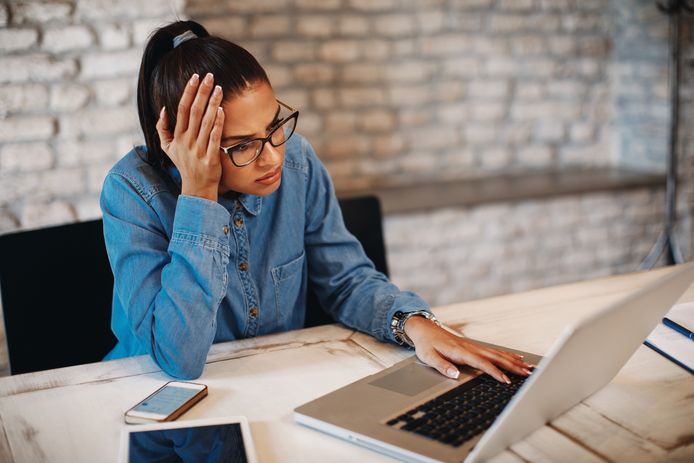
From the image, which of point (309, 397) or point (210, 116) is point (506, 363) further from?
point (210, 116)

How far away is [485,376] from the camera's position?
1064mm

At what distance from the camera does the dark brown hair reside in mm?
1261

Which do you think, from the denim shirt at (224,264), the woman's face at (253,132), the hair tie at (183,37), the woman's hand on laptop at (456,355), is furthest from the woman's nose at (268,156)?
the woman's hand on laptop at (456,355)

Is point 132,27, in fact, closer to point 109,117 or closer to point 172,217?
point 109,117

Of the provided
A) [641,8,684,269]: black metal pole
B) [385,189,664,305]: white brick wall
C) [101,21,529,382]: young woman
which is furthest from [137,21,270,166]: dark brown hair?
[641,8,684,269]: black metal pole

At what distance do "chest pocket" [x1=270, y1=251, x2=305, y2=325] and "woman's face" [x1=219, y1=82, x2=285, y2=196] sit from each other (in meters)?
0.22

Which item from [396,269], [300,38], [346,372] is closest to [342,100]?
[300,38]

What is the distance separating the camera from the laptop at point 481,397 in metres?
0.80

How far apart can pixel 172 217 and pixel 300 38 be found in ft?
6.09

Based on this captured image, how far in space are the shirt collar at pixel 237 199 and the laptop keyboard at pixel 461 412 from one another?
1.93 ft

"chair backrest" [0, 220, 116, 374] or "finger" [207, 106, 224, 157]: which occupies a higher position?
"finger" [207, 106, 224, 157]

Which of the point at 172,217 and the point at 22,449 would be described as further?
the point at 172,217

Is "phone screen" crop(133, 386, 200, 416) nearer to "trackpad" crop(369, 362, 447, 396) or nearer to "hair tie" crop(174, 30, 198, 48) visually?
"trackpad" crop(369, 362, 447, 396)

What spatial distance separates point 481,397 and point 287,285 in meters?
0.58
